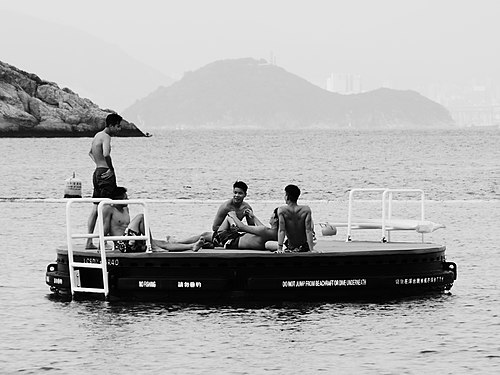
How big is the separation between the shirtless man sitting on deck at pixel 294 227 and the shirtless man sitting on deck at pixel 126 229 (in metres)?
1.27

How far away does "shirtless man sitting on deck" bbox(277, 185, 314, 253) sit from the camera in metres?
19.3

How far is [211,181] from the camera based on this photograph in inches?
3219

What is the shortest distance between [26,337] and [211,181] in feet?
213

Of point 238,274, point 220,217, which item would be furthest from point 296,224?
point 220,217

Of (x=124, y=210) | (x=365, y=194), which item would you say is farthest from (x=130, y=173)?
(x=124, y=210)

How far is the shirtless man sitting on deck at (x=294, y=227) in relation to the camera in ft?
63.3

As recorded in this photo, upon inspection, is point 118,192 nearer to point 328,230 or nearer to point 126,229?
point 126,229

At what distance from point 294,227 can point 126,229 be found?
2.65 metres

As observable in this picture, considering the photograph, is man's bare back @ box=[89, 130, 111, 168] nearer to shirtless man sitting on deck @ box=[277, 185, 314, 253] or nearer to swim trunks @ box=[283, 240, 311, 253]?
shirtless man sitting on deck @ box=[277, 185, 314, 253]

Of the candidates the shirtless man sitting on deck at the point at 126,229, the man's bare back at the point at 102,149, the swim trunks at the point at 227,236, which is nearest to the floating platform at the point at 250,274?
the shirtless man sitting on deck at the point at 126,229

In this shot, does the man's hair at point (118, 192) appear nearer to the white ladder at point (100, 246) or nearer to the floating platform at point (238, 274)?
the white ladder at point (100, 246)

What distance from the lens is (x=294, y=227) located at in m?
19.4

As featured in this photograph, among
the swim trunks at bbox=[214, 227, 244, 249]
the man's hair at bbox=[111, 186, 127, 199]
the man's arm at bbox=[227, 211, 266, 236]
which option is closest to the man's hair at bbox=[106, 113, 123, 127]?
the man's hair at bbox=[111, 186, 127, 199]

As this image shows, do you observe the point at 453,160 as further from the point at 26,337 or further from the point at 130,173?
the point at 26,337
